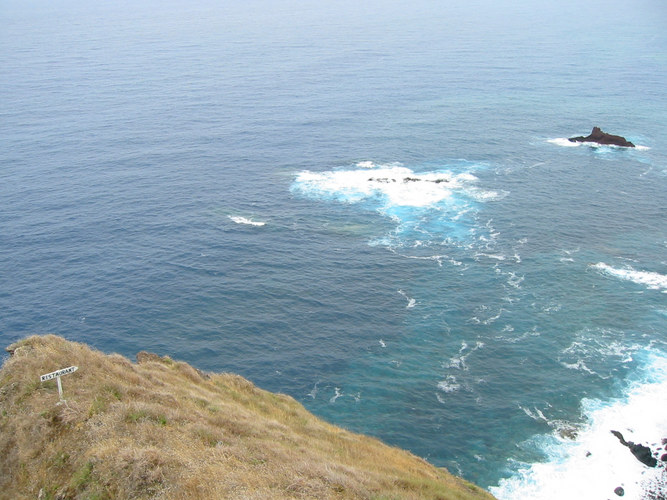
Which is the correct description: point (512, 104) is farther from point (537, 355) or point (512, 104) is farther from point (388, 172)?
point (537, 355)

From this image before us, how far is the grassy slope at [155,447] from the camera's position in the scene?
36219 millimetres

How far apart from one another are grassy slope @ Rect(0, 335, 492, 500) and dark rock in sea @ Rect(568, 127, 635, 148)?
121 meters

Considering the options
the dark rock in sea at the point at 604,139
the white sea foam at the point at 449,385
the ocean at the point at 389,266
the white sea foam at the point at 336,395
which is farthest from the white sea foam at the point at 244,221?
the dark rock in sea at the point at 604,139

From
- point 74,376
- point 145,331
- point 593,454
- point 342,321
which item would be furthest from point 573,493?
point 145,331

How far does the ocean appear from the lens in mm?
71688

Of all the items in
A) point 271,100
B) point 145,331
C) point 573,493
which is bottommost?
point 573,493

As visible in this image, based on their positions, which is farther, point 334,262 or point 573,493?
point 334,262

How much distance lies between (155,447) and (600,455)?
49.0 metres

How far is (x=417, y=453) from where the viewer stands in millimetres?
66500

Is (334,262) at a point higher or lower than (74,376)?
lower

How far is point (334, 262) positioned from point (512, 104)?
350 ft

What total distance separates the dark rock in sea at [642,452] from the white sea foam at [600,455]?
20.2 inches

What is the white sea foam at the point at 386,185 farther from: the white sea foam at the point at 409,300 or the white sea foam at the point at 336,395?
the white sea foam at the point at 336,395

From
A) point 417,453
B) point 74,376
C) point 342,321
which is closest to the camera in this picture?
point 74,376
